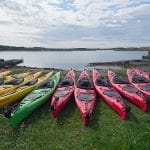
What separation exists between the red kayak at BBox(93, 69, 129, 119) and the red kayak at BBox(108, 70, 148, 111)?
0.60 meters

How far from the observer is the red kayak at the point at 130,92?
17.0 metres

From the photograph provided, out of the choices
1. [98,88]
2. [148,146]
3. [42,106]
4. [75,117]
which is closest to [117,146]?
[148,146]

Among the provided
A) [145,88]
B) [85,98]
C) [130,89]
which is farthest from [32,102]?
[145,88]

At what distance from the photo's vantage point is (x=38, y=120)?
1570cm

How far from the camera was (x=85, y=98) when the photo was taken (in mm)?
17266

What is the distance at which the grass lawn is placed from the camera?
1302 cm

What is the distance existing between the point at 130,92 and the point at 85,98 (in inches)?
125

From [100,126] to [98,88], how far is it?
17.7ft

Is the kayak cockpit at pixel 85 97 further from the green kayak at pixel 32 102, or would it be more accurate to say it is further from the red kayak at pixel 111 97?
the green kayak at pixel 32 102

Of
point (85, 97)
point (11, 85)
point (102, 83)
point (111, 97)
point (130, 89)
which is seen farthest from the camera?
point (11, 85)

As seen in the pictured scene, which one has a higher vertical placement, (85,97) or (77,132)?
(85,97)

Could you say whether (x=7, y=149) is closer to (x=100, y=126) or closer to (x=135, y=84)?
(x=100, y=126)

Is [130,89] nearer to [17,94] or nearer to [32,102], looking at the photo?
[32,102]

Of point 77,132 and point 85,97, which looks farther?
point 85,97
